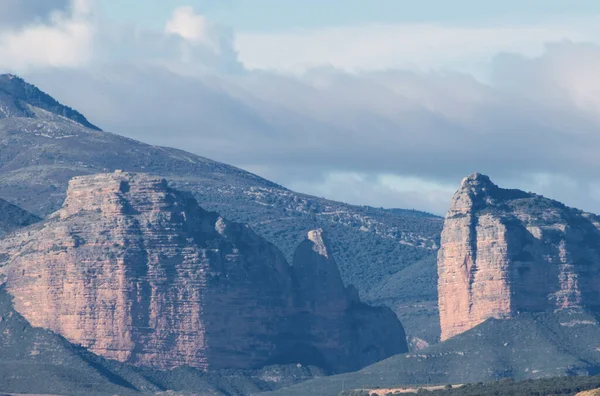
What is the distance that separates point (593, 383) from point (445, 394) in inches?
600

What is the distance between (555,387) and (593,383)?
3.20m

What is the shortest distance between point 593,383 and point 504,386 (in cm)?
1143

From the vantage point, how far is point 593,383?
187 metres

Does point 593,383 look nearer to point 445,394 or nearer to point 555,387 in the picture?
point 555,387

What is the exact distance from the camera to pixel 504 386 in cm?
19725

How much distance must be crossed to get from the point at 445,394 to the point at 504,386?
15.1 feet

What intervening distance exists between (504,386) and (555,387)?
28.1 feet

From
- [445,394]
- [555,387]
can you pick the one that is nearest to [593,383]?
[555,387]

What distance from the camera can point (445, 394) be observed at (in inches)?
7830
